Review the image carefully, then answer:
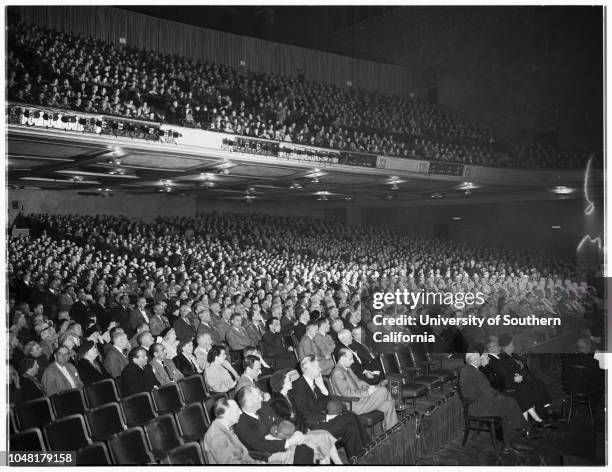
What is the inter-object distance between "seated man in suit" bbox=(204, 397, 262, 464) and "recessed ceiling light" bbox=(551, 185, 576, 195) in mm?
13855

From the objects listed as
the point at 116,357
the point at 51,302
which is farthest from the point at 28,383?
the point at 51,302

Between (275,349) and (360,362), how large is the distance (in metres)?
1.15

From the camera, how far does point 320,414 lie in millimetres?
4305

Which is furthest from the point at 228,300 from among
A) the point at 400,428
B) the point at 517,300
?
the point at 517,300

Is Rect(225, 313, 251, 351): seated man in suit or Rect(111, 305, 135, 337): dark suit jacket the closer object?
Rect(225, 313, 251, 351): seated man in suit

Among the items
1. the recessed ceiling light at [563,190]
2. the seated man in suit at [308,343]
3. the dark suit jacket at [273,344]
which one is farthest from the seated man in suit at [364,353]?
the recessed ceiling light at [563,190]

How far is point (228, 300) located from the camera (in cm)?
749

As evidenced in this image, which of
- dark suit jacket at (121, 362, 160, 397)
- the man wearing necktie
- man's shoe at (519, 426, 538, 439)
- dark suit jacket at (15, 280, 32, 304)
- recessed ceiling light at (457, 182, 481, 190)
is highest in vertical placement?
recessed ceiling light at (457, 182, 481, 190)

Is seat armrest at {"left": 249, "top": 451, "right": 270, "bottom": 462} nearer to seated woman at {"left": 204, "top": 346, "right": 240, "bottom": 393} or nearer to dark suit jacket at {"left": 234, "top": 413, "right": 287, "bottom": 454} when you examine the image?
dark suit jacket at {"left": 234, "top": 413, "right": 287, "bottom": 454}

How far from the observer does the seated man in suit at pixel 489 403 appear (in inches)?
179

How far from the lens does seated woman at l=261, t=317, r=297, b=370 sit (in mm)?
6055

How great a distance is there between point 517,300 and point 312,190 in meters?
10.9

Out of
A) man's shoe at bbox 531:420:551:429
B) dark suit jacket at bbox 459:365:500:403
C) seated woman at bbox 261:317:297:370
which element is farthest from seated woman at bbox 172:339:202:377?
man's shoe at bbox 531:420:551:429

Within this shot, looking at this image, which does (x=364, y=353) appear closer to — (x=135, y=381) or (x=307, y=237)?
(x=135, y=381)
